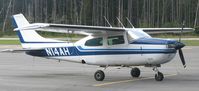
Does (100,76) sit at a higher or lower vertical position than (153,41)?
lower

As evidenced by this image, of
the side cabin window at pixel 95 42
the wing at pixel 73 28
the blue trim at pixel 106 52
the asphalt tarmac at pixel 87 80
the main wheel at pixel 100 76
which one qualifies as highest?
the wing at pixel 73 28

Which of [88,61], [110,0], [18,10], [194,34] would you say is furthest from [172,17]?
[88,61]

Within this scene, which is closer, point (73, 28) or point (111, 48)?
point (73, 28)

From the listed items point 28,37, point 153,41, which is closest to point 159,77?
point 153,41

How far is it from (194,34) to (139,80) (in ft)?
182

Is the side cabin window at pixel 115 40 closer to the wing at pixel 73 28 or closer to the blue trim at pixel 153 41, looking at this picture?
the wing at pixel 73 28

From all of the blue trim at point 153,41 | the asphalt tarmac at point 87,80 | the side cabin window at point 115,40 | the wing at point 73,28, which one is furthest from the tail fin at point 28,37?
the blue trim at point 153,41

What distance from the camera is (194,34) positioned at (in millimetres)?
70125

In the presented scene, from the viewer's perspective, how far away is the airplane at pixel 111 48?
15.1 m

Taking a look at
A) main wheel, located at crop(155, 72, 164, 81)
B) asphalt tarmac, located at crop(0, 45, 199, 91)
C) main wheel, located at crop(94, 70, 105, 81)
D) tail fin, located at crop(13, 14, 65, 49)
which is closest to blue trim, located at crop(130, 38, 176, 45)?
main wheel, located at crop(155, 72, 164, 81)

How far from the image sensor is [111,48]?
1625cm

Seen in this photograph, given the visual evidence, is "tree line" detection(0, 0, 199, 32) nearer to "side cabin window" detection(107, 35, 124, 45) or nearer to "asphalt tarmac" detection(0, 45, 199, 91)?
"asphalt tarmac" detection(0, 45, 199, 91)

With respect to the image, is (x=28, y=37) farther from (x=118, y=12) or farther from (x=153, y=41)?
(x=118, y=12)

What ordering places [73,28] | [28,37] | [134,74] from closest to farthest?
[73,28]
[134,74]
[28,37]
